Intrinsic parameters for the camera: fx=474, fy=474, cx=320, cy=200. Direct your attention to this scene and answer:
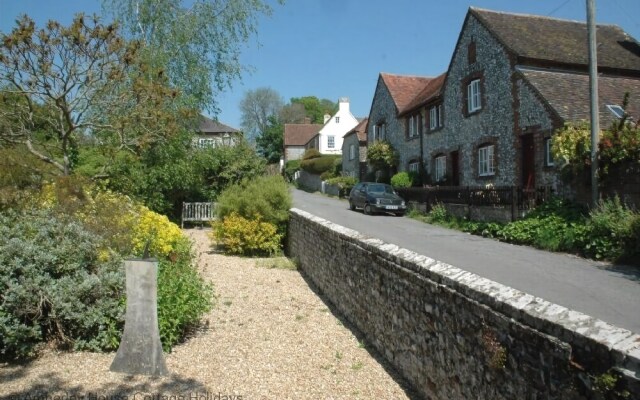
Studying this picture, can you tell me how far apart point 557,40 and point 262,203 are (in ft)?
50.6

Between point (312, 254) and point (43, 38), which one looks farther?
point (43, 38)

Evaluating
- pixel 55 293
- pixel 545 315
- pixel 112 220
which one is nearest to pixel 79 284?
pixel 55 293

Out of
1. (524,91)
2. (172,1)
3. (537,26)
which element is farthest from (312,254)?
(537,26)

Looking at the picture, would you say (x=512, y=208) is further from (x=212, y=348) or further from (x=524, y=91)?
(x=212, y=348)

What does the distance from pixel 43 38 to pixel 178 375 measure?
32.2ft

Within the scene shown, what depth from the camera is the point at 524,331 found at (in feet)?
9.80

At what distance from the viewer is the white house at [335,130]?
60375 millimetres

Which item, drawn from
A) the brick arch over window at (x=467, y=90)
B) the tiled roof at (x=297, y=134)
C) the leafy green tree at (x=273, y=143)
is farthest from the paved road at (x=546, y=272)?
the leafy green tree at (x=273, y=143)

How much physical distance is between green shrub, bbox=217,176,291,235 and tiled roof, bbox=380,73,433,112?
19.3 m

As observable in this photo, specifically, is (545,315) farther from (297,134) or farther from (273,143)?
(273,143)

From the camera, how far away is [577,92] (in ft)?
57.8

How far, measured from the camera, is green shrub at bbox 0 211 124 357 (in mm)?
5273

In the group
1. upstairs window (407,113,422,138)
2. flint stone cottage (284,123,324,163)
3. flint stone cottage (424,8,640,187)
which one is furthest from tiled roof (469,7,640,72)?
flint stone cottage (284,123,324,163)

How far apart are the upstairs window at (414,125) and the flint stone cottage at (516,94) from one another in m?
1.55
